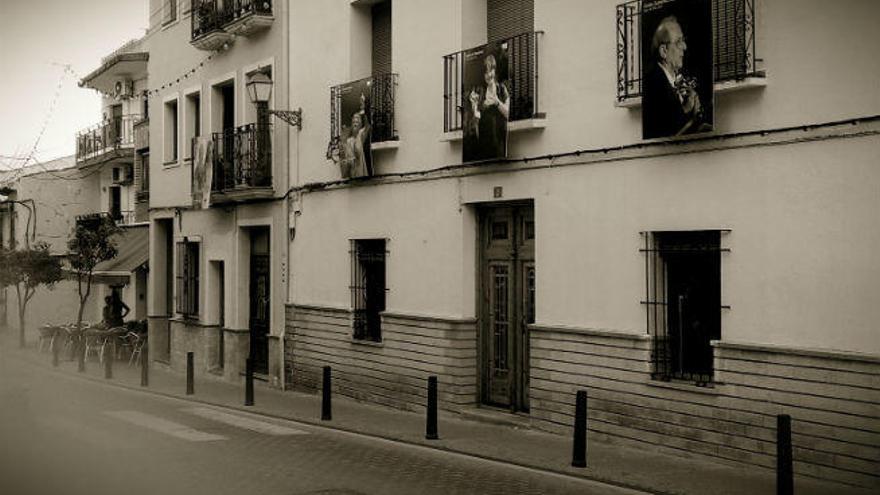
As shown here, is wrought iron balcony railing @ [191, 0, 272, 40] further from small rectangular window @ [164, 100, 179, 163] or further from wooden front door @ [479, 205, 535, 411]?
wooden front door @ [479, 205, 535, 411]

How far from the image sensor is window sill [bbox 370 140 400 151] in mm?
15422

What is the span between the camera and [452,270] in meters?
14.4

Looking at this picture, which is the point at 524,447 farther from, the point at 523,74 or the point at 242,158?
the point at 242,158

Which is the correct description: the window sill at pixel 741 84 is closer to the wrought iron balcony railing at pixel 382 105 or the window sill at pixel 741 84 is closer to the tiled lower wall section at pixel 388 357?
the tiled lower wall section at pixel 388 357

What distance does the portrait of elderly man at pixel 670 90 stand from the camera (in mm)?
10242

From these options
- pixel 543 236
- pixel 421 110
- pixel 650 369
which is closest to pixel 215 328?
pixel 421 110

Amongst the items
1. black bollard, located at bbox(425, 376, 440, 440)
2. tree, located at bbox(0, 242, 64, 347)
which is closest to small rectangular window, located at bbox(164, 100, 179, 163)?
tree, located at bbox(0, 242, 64, 347)

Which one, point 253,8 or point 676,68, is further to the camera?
point 253,8

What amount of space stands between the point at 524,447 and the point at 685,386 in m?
2.06

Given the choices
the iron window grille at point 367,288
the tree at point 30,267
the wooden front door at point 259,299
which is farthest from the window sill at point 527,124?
the tree at point 30,267

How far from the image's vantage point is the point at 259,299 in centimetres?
2067

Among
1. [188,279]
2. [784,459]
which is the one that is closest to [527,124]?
[784,459]

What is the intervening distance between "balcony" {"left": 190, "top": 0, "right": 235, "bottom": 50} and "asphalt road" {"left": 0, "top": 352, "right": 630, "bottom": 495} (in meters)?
9.16

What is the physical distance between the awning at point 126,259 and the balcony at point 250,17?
8.56m
